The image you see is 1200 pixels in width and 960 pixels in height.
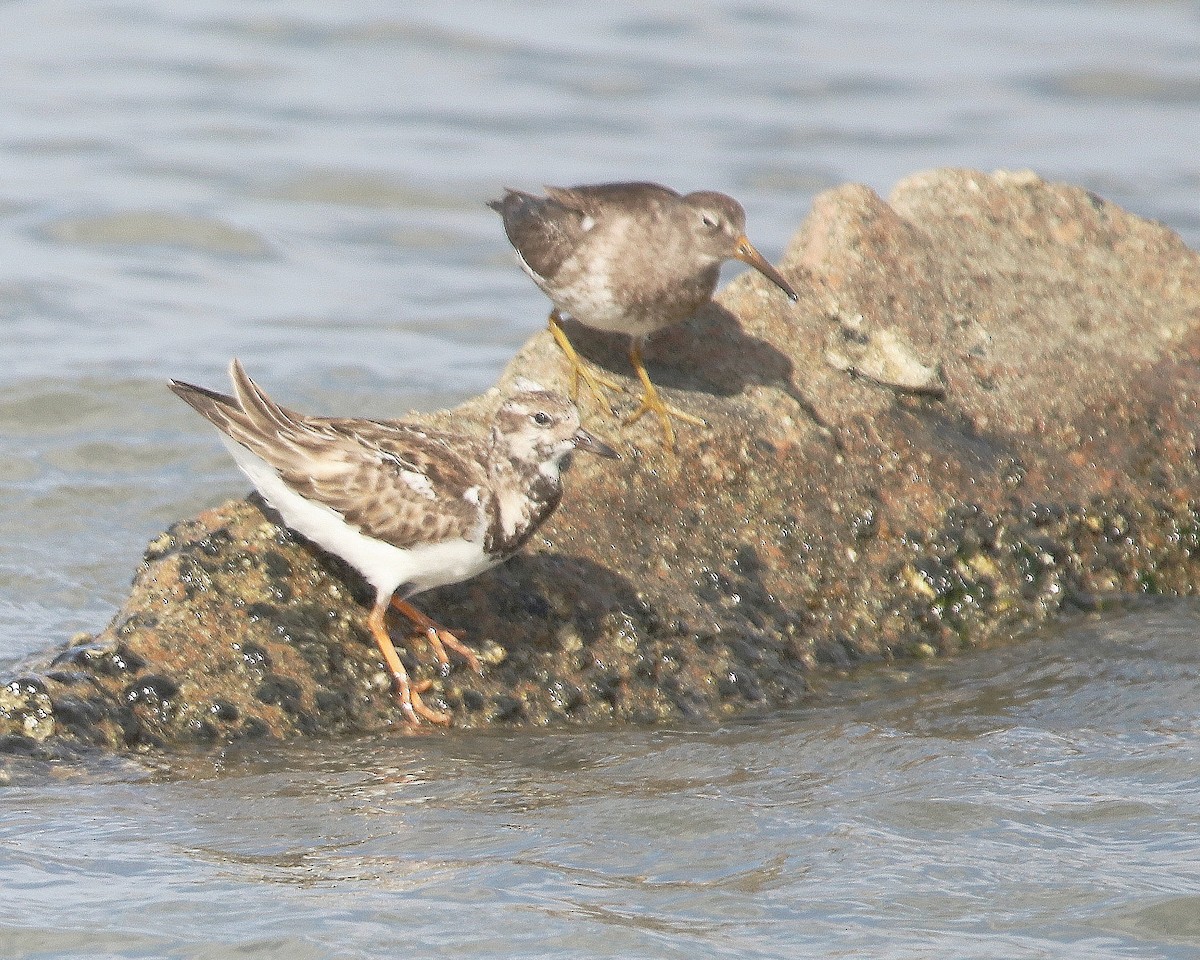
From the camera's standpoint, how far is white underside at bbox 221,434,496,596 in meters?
5.74

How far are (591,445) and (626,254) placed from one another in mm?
1697

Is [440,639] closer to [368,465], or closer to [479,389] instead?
[368,465]

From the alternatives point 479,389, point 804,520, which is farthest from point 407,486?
point 479,389

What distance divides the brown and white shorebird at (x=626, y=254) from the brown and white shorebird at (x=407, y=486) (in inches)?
35.1

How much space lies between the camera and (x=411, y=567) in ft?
18.9

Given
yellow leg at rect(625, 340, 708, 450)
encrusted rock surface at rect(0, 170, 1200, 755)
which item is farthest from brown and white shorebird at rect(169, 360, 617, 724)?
yellow leg at rect(625, 340, 708, 450)

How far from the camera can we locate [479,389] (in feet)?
38.4

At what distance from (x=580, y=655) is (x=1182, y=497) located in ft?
9.56

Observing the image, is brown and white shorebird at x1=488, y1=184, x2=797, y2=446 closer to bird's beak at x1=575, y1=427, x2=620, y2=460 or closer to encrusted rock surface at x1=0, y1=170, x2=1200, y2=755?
encrusted rock surface at x1=0, y1=170, x2=1200, y2=755

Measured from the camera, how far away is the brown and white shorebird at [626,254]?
23.9 feet

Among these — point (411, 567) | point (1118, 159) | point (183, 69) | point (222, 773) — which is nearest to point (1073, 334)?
point (411, 567)

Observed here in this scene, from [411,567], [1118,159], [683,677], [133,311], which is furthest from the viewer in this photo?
[1118,159]

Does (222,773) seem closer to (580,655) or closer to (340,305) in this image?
(580,655)

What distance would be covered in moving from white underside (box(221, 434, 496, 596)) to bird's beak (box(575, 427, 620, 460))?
22.2 inches
